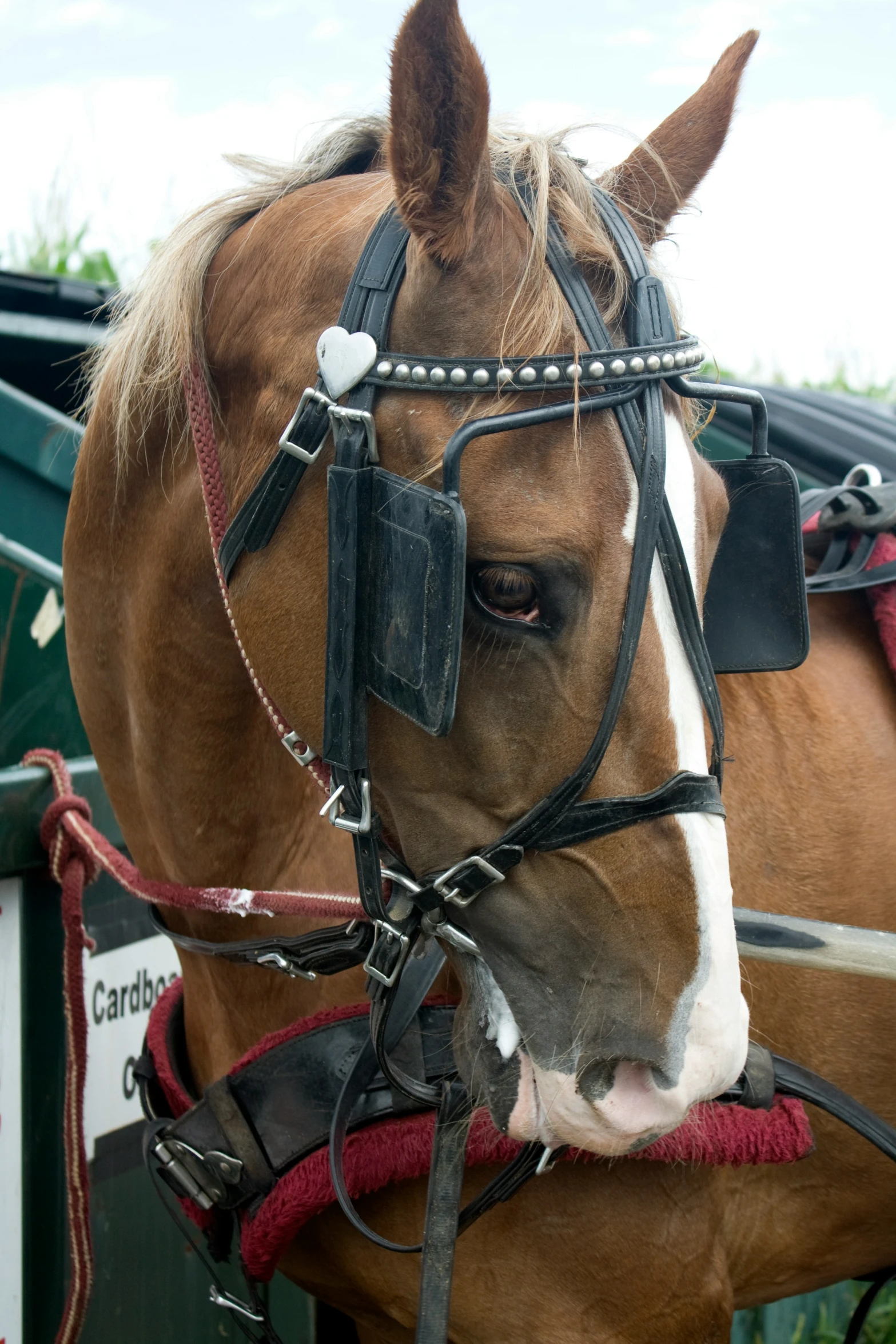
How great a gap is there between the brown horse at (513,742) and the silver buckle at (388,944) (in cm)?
6

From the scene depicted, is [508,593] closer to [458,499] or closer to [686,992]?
[458,499]

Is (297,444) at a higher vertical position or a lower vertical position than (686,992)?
higher

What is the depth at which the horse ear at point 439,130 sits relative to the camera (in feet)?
3.31

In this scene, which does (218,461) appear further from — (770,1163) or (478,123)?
(770,1163)

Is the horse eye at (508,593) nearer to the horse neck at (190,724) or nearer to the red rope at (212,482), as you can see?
the red rope at (212,482)

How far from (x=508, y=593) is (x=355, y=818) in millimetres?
→ 313

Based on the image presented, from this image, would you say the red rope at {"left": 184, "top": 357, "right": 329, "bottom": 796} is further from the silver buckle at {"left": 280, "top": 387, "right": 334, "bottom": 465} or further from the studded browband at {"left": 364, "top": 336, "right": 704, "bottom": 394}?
the studded browband at {"left": 364, "top": 336, "right": 704, "bottom": 394}

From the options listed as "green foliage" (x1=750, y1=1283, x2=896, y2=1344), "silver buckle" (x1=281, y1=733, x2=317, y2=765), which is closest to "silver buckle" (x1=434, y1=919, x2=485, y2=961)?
"silver buckle" (x1=281, y1=733, x2=317, y2=765)

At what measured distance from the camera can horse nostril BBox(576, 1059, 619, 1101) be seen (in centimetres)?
112

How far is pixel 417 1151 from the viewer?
137 cm

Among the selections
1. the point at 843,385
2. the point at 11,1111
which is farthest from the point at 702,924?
the point at 843,385

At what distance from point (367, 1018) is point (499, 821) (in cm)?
44

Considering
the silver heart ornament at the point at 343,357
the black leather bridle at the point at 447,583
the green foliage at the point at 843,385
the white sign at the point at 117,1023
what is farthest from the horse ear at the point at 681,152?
the green foliage at the point at 843,385

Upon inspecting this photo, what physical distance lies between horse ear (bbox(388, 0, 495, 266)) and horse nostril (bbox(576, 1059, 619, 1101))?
823 millimetres
